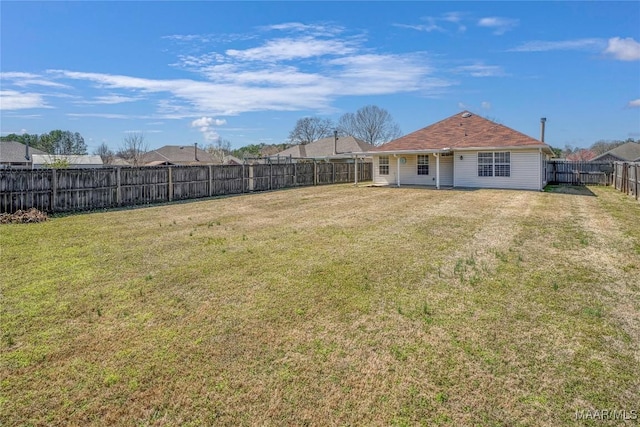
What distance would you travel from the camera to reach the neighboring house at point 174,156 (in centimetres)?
4894

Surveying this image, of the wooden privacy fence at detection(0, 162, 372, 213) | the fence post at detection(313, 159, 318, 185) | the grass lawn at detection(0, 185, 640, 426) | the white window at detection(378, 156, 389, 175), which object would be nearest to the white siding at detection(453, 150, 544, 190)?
the white window at detection(378, 156, 389, 175)

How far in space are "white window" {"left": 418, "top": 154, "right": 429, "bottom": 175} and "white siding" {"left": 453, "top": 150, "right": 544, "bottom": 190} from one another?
175 centimetres

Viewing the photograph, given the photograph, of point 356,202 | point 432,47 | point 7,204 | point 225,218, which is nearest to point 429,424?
point 225,218

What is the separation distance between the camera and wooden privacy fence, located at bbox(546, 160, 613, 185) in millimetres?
22422

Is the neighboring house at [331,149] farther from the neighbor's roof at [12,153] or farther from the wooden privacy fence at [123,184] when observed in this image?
the neighbor's roof at [12,153]

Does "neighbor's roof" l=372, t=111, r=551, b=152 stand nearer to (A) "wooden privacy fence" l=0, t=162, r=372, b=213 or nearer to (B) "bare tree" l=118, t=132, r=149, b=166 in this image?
(A) "wooden privacy fence" l=0, t=162, r=372, b=213

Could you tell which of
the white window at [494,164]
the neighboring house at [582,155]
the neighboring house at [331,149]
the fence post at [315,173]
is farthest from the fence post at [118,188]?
the neighboring house at [582,155]

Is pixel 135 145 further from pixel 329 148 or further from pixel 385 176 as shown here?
pixel 385 176

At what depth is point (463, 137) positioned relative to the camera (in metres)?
20.0

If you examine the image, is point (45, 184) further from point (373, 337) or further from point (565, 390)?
point (565, 390)

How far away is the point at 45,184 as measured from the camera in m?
A: 10.9

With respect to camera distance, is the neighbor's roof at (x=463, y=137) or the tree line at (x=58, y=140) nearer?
the neighbor's roof at (x=463, y=137)

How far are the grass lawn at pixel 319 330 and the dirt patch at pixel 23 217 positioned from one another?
2.33 meters

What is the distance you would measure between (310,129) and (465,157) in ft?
153
